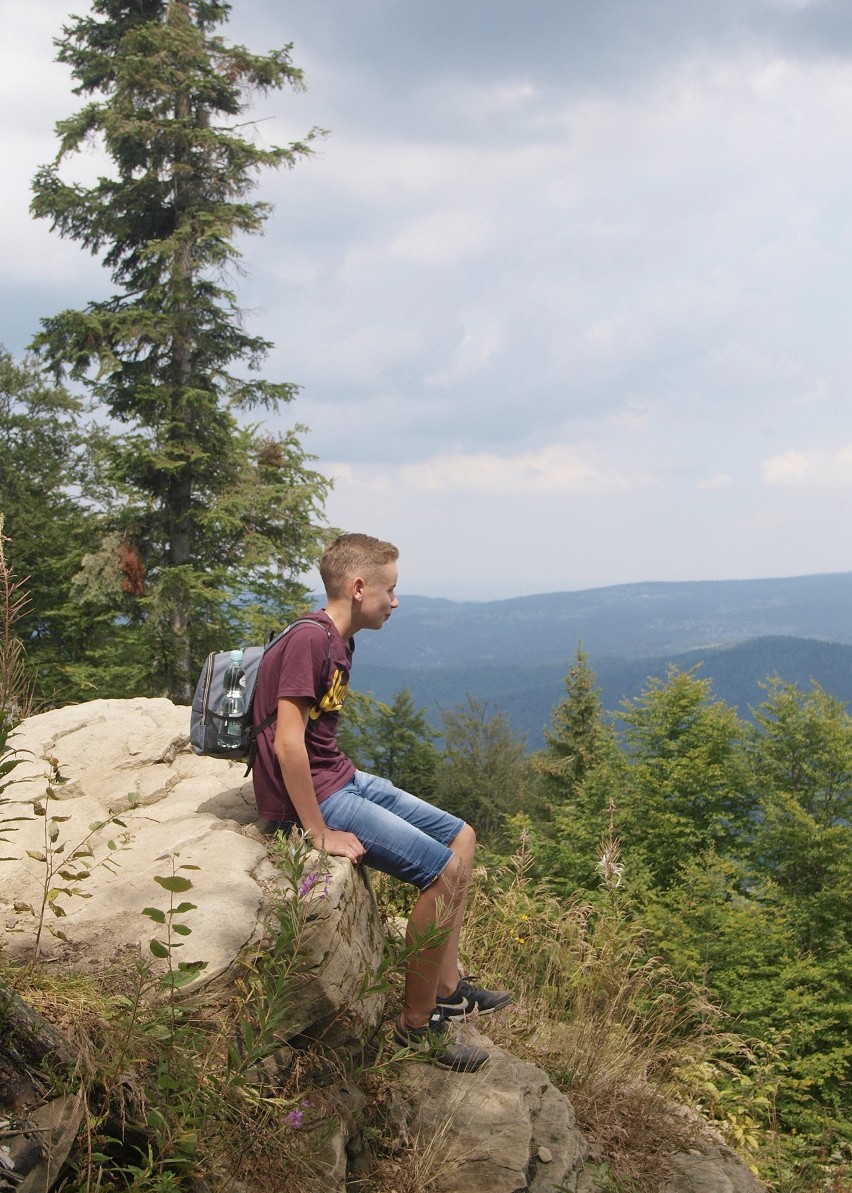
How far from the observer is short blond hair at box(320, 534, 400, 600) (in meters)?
3.79

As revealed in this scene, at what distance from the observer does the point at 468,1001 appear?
3.80 meters

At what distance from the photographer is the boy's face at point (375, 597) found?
148 inches

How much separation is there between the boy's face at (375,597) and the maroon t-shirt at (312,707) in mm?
144

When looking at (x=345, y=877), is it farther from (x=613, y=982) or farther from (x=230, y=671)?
(x=613, y=982)

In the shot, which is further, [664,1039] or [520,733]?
[520,733]

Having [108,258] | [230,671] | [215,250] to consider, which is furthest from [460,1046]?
[108,258]

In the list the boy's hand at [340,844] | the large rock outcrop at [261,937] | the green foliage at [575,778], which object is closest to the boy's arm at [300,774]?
the boy's hand at [340,844]

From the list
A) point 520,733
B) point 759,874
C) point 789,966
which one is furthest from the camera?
point 520,733

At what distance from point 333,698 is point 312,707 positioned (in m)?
0.09

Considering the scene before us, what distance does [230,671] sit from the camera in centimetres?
389

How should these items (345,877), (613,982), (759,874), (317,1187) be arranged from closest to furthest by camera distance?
1. (317,1187)
2. (345,877)
3. (613,982)
4. (759,874)

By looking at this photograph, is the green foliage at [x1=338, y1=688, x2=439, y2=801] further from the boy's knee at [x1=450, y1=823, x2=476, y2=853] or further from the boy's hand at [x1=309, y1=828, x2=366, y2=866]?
the boy's hand at [x1=309, y1=828, x2=366, y2=866]

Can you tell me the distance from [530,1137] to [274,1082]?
1.19 metres

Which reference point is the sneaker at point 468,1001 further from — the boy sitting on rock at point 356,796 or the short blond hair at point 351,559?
the short blond hair at point 351,559
